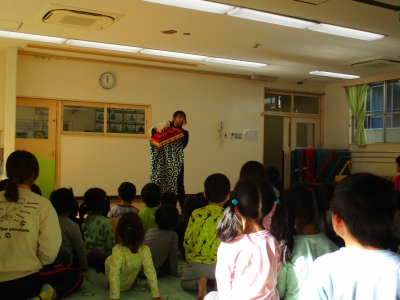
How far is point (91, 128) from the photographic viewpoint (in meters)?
8.20

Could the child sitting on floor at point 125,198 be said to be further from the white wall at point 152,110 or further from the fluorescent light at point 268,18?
the white wall at point 152,110

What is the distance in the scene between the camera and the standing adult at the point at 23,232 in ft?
7.63

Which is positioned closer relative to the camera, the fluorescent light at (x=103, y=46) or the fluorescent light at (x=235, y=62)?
the fluorescent light at (x=103, y=46)

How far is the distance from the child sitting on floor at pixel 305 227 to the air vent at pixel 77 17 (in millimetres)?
4008

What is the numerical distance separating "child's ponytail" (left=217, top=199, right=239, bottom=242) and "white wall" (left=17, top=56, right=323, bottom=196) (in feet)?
21.0

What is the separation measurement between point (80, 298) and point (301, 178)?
26.0 feet

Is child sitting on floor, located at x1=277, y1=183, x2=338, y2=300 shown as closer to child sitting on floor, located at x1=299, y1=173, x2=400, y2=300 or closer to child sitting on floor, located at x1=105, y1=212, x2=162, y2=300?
child sitting on floor, located at x1=299, y1=173, x2=400, y2=300

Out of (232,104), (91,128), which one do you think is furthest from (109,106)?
(232,104)

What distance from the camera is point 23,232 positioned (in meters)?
2.33

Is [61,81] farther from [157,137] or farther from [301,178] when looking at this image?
[301,178]

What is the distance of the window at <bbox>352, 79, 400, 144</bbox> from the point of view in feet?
30.5

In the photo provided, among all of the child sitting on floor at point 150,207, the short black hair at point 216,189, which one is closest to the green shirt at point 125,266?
the short black hair at point 216,189

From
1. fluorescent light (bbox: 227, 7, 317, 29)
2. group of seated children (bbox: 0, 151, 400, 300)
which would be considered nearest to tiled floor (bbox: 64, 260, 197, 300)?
group of seated children (bbox: 0, 151, 400, 300)

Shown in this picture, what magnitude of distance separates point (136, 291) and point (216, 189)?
91 centimetres
